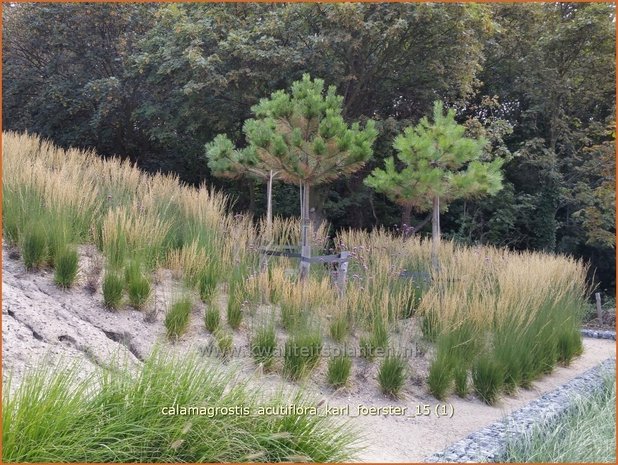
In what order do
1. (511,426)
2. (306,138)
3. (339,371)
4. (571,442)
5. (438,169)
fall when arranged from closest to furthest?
(571,442)
(511,426)
(339,371)
(306,138)
(438,169)

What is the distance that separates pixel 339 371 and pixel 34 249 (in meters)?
2.36

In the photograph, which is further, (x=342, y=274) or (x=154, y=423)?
(x=342, y=274)

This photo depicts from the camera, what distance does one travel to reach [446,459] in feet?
9.68

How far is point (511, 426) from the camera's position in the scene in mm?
3363

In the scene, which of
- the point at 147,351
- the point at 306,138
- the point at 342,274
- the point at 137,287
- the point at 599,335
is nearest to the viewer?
the point at 147,351

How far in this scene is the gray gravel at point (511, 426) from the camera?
2969 millimetres

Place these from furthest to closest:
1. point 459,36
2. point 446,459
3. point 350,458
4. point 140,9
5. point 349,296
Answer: point 140,9 < point 459,36 < point 349,296 < point 446,459 < point 350,458

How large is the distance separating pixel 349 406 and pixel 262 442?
1203mm

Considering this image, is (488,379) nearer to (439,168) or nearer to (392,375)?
(392,375)

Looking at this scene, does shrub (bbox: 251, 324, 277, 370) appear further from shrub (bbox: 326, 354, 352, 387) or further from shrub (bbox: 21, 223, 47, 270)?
shrub (bbox: 21, 223, 47, 270)

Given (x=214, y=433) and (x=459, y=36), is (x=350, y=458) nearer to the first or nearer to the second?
(x=214, y=433)

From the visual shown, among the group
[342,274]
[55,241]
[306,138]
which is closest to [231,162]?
[306,138]

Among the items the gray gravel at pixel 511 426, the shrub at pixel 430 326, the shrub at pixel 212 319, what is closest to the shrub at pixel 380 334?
the shrub at pixel 430 326

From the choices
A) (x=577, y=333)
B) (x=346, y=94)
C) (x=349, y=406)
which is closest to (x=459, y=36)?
(x=346, y=94)
